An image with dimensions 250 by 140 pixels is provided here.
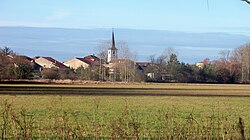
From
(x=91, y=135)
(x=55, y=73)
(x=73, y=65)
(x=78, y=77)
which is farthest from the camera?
(x=73, y=65)

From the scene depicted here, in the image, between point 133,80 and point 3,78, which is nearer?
point 3,78

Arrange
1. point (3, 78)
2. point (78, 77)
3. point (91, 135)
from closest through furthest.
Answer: point (91, 135)
point (3, 78)
point (78, 77)

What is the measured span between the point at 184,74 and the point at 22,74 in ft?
166

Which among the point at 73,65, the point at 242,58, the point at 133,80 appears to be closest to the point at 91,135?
the point at 133,80

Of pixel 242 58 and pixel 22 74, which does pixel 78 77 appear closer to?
pixel 22 74

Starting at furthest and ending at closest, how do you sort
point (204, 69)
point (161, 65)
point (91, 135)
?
1. point (161, 65)
2. point (204, 69)
3. point (91, 135)

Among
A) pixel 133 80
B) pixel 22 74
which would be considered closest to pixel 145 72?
pixel 133 80

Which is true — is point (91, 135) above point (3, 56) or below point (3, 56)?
below

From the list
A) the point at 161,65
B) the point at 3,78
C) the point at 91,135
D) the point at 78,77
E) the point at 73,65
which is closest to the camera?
the point at 91,135

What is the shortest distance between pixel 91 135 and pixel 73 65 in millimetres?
185170

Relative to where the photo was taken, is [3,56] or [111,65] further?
[111,65]

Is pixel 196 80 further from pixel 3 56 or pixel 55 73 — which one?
pixel 3 56

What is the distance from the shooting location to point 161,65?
15488cm

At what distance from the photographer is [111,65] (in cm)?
14812
